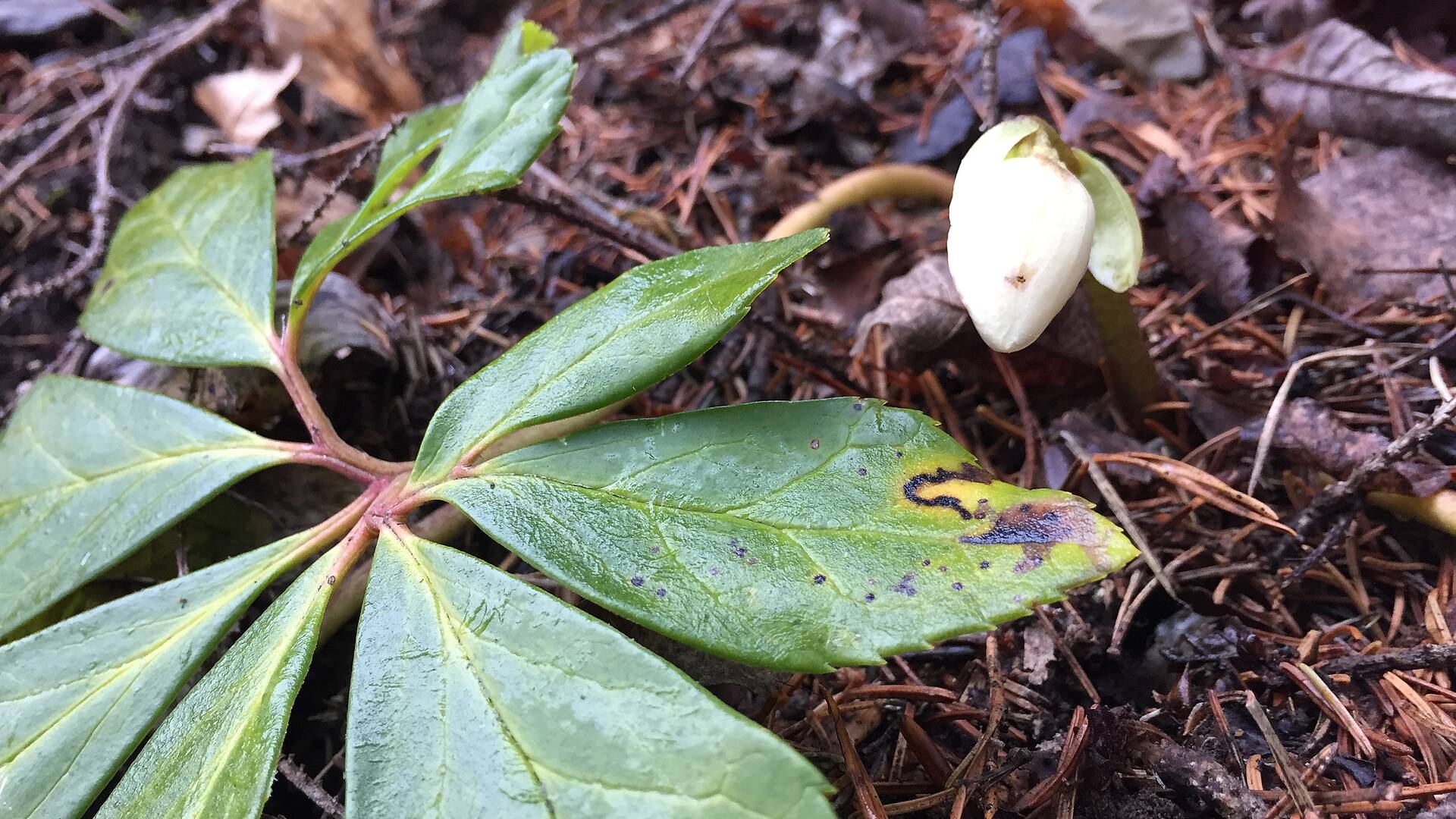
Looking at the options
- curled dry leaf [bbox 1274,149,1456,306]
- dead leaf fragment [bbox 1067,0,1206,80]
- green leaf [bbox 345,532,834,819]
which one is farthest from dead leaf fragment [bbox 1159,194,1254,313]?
green leaf [bbox 345,532,834,819]

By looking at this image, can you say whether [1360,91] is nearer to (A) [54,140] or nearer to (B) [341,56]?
(B) [341,56]

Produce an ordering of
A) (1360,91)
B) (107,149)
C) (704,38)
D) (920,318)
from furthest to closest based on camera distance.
Result: (704,38)
(107,149)
(1360,91)
(920,318)

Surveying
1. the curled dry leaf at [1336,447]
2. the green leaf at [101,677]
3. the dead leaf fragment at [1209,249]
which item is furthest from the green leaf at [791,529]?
the dead leaf fragment at [1209,249]

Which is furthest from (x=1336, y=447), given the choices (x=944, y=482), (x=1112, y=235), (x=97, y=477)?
(x=97, y=477)

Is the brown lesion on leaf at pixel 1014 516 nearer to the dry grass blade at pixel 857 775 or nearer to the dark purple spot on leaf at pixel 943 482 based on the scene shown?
the dark purple spot on leaf at pixel 943 482

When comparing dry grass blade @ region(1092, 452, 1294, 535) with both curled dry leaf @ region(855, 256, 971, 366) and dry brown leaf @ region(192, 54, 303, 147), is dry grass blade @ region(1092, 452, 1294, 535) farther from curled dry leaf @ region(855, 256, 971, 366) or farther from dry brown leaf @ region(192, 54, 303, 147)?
dry brown leaf @ region(192, 54, 303, 147)

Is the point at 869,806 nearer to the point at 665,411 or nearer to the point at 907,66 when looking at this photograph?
the point at 665,411
